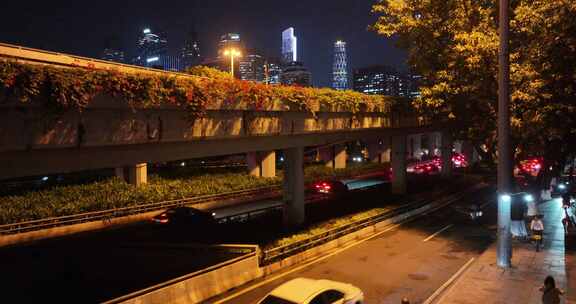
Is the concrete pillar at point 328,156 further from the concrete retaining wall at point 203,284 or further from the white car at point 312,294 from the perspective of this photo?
the white car at point 312,294

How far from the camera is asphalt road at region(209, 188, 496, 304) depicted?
14.6 meters

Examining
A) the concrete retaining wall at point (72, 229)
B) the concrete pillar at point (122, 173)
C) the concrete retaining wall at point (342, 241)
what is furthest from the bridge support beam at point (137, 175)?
the concrete retaining wall at point (342, 241)

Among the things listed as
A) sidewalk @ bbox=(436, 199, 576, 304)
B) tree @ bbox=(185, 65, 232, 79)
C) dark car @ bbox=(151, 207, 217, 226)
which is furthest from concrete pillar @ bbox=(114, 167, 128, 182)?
sidewalk @ bbox=(436, 199, 576, 304)

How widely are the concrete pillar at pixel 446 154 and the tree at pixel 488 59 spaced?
2212 centimetres

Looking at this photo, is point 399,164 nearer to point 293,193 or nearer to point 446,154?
point 446,154

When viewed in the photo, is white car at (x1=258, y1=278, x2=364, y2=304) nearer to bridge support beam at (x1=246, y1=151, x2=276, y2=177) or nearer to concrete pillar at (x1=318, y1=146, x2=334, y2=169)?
bridge support beam at (x1=246, y1=151, x2=276, y2=177)

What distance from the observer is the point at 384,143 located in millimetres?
75938

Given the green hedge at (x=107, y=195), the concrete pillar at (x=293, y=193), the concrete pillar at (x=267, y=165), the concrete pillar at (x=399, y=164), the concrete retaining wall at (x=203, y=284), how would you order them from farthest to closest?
1. the concrete pillar at (x=267, y=165)
2. the concrete pillar at (x=399, y=164)
3. the concrete pillar at (x=293, y=193)
4. the green hedge at (x=107, y=195)
5. the concrete retaining wall at (x=203, y=284)

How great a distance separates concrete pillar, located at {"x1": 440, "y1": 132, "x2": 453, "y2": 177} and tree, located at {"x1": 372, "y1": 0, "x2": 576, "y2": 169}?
22121 millimetres

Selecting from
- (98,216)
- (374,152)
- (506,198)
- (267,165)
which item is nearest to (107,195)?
(98,216)

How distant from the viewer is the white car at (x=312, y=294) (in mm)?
10542

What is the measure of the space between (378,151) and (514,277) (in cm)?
6244

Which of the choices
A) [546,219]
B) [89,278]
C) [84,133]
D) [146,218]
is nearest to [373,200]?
[546,219]

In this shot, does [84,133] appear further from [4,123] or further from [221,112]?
[221,112]
